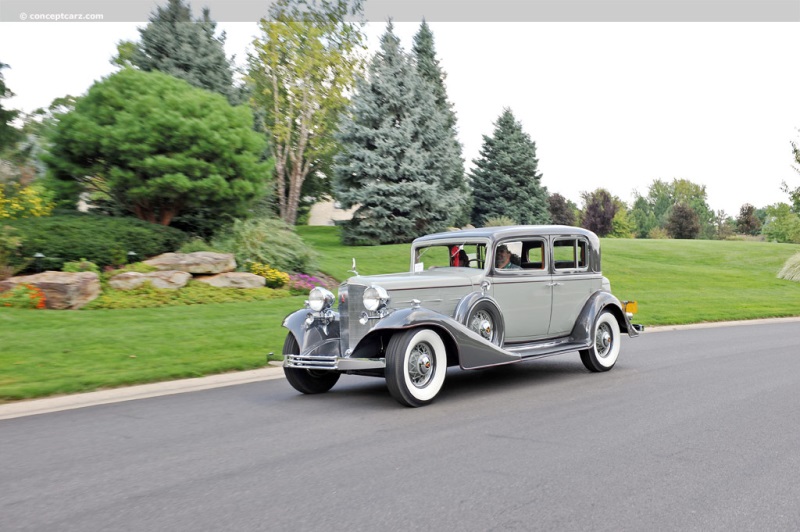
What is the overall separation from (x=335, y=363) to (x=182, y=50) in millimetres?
26302

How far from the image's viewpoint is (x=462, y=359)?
7102 millimetres

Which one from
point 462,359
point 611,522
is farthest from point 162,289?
point 611,522

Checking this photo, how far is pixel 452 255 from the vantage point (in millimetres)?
8711

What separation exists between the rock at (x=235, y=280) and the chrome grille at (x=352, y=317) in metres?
9.38

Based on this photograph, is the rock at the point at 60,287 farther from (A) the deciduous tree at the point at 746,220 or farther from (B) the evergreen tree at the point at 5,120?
(A) the deciduous tree at the point at 746,220

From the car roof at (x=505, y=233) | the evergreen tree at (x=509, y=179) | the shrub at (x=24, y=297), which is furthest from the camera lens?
the evergreen tree at (x=509, y=179)

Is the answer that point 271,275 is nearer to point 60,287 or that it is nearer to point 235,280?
point 235,280

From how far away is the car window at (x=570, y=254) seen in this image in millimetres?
8688

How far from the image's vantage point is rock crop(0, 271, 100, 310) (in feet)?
42.5

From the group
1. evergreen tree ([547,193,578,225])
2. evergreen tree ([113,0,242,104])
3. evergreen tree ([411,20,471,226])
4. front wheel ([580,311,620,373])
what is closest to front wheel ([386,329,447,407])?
front wheel ([580,311,620,373])

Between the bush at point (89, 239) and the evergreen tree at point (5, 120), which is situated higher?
the evergreen tree at point (5, 120)

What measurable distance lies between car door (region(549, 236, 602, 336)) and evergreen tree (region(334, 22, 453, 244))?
22440mm

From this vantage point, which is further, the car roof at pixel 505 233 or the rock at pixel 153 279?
the rock at pixel 153 279

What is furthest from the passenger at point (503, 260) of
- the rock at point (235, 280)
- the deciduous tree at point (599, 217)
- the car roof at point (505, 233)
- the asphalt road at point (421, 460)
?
the deciduous tree at point (599, 217)
